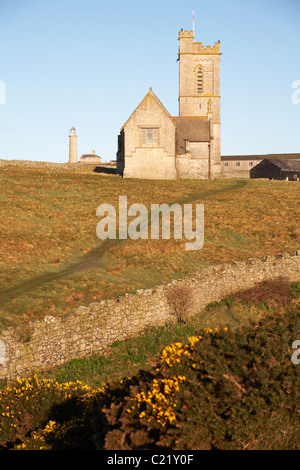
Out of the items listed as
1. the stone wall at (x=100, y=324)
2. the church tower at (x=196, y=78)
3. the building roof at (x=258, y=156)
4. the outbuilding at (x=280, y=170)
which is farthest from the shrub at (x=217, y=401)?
the building roof at (x=258, y=156)

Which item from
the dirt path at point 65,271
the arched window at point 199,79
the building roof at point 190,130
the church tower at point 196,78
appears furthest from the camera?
the arched window at point 199,79

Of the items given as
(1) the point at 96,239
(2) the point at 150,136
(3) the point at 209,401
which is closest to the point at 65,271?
(1) the point at 96,239

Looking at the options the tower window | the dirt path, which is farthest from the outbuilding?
the dirt path

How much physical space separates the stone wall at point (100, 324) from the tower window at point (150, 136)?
38871 mm

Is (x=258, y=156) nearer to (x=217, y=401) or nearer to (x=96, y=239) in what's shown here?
(x=96, y=239)

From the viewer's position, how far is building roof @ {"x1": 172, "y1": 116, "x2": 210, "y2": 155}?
6756 centimetres

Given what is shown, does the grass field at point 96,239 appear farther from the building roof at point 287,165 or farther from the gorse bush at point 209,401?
the building roof at point 287,165

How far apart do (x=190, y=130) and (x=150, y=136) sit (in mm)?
8350

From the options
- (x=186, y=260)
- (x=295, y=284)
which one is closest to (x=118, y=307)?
(x=186, y=260)

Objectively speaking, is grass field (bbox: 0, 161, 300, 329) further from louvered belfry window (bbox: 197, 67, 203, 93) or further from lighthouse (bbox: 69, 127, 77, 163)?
lighthouse (bbox: 69, 127, 77, 163)

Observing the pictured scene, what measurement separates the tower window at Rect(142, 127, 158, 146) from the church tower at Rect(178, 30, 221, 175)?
70.4 feet

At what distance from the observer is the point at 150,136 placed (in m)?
64.6

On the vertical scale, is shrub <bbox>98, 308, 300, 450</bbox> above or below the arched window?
below

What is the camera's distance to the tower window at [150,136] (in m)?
64.4
